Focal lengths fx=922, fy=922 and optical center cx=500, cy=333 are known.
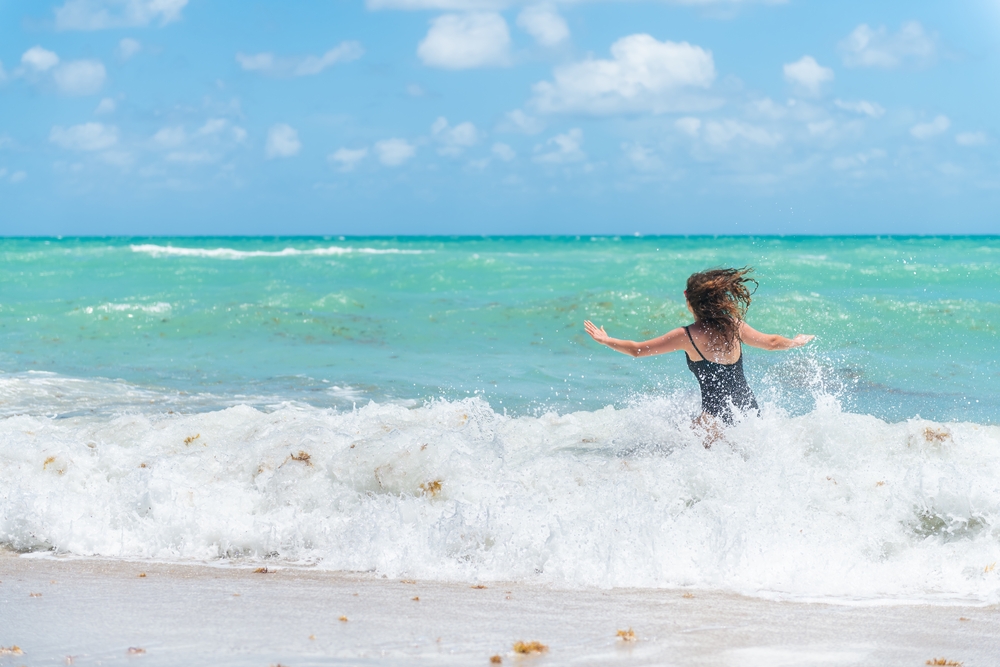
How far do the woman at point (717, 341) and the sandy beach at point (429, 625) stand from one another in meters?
2.02

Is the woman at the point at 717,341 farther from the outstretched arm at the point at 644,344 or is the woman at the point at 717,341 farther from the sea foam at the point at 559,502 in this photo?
the sea foam at the point at 559,502

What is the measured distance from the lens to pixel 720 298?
613 centimetres

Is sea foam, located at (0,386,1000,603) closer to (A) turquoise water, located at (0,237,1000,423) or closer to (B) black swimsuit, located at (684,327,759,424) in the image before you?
(B) black swimsuit, located at (684,327,759,424)

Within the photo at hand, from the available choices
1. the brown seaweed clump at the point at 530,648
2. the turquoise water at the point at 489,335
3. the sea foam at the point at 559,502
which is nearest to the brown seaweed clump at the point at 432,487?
the sea foam at the point at 559,502

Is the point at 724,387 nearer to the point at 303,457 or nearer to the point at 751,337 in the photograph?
the point at 751,337

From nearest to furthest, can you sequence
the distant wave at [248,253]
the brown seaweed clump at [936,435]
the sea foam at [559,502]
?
A: the sea foam at [559,502]
the brown seaweed clump at [936,435]
the distant wave at [248,253]

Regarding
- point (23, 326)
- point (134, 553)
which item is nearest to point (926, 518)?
point (134, 553)

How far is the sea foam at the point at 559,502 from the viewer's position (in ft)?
15.9

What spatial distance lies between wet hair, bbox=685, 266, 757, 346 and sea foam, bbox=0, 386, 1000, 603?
686 millimetres

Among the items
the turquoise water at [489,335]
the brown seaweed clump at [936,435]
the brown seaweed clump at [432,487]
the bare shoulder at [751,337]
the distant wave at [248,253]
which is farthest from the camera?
the distant wave at [248,253]

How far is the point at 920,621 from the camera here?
417 cm

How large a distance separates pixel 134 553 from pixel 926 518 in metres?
4.61

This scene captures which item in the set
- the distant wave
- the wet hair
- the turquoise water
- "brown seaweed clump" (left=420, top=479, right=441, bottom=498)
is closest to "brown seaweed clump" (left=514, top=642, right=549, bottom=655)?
"brown seaweed clump" (left=420, top=479, right=441, bottom=498)

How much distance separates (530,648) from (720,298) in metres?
3.12
